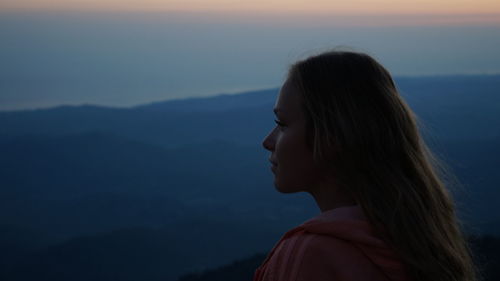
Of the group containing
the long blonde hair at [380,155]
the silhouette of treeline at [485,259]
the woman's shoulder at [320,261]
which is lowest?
the silhouette of treeline at [485,259]

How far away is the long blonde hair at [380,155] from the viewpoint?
5.24 ft

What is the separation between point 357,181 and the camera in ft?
5.31

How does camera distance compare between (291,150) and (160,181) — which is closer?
(291,150)

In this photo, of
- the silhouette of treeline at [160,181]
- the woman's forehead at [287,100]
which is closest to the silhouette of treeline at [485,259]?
the woman's forehead at [287,100]

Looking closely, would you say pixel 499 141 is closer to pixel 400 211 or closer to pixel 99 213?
pixel 99 213

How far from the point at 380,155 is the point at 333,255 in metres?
0.33

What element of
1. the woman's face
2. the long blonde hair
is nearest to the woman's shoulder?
the long blonde hair

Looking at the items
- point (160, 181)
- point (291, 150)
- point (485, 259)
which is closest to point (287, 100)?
point (291, 150)

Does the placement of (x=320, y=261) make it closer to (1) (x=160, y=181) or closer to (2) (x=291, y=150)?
(2) (x=291, y=150)

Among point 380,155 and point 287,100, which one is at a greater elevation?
point 287,100

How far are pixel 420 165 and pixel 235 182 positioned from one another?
2513 inches

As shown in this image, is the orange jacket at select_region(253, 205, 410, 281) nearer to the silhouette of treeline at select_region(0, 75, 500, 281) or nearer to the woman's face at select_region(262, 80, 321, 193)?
the woman's face at select_region(262, 80, 321, 193)

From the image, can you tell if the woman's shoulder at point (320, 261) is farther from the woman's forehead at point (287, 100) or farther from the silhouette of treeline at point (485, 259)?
the silhouette of treeline at point (485, 259)

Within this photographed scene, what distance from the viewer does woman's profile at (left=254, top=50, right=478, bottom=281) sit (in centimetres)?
149
